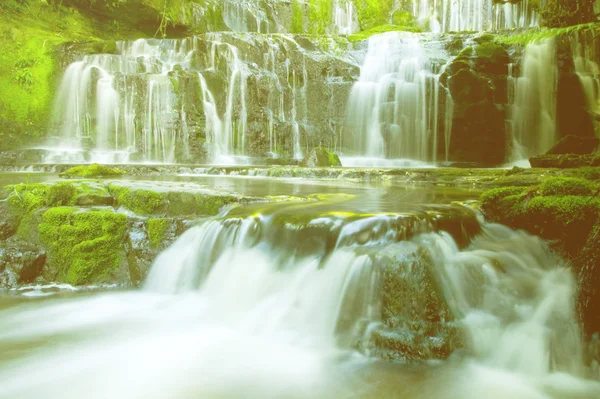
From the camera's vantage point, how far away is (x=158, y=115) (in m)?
15.1

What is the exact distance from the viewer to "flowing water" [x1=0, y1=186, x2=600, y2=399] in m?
2.83

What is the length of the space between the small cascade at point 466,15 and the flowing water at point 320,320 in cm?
2249

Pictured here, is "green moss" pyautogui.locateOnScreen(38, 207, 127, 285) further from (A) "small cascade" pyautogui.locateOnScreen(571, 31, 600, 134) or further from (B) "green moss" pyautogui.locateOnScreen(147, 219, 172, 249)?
(A) "small cascade" pyautogui.locateOnScreen(571, 31, 600, 134)

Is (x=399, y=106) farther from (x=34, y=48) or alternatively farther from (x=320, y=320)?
(x=34, y=48)

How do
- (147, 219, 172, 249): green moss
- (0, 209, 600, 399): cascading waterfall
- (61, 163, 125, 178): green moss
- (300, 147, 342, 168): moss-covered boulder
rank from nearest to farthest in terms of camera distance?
(0, 209, 600, 399): cascading waterfall < (147, 219, 172, 249): green moss < (61, 163, 125, 178): green moss < (300, 147, 342, 168): moss-covered boulder

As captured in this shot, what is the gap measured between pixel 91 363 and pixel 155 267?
1.58 m

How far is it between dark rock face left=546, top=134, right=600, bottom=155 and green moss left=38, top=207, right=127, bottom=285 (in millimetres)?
10611

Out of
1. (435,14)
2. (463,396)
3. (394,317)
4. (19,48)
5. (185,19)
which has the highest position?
(435,14)

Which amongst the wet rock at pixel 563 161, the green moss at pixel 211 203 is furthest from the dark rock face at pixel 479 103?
the green moss at pixel 211 203

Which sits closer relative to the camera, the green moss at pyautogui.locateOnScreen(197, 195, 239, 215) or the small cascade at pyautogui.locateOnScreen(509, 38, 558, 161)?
the green moss at pyautogui.locateOnScreen(197, 195, 239, 215)

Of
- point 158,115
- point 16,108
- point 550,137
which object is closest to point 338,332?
point 158,115

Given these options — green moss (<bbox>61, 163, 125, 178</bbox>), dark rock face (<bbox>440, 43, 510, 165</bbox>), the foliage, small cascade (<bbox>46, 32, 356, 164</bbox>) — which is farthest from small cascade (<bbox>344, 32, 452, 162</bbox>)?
green moss (<bbox>61, 163, 125, 178</bbox>)

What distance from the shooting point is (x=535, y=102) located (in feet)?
48.3

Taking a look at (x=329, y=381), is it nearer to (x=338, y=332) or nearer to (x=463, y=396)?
(x=338, y=332)
